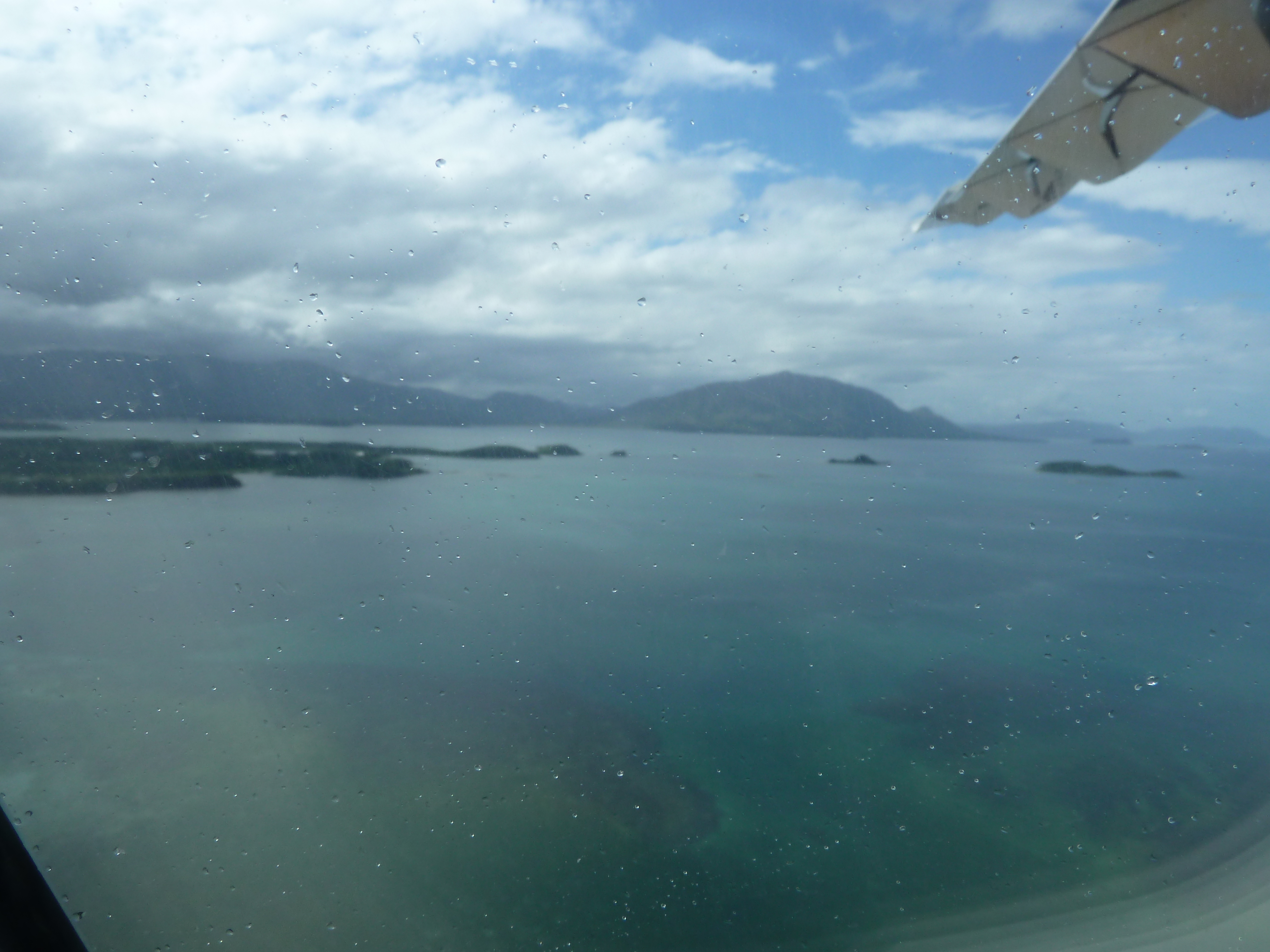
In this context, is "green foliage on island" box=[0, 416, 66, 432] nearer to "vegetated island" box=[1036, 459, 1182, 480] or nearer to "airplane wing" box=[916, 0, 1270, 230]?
"airplane wing" box=[916, 0, 1270, 230]

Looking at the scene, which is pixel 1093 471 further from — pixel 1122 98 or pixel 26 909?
pixel 26 909

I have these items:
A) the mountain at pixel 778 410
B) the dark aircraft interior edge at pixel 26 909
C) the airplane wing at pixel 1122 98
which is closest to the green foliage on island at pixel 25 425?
the dark aircraft interior edge at pixel 26 909

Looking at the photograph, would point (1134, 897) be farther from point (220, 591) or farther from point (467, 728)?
point (220, 591)

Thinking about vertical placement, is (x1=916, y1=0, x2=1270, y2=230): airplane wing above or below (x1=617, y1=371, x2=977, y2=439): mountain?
above

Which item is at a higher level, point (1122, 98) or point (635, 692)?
point (1122, 98)

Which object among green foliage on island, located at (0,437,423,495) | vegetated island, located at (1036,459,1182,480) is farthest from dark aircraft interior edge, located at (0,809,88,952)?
vegetated island, located at (1036,459,1182,480)

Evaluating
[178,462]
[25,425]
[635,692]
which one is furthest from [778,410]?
[25,425]
